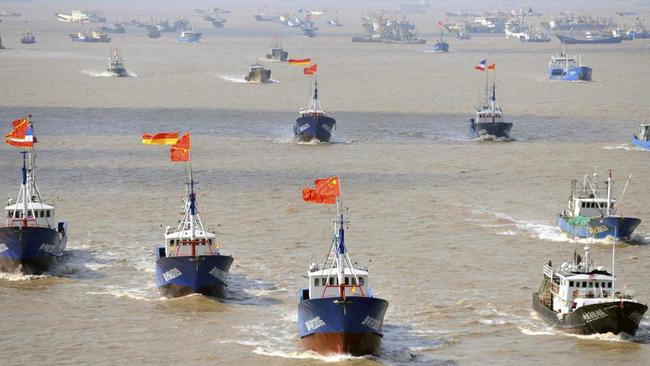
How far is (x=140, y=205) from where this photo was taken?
86.4 m

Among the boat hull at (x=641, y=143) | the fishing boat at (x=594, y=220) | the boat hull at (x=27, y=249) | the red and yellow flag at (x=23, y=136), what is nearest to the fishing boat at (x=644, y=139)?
the boat hull at (x=641, y=143)

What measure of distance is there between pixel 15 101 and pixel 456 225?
305ft

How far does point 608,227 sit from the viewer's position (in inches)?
2830

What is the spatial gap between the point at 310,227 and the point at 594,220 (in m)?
15.8

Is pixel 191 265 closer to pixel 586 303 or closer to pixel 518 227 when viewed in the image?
pixel 586 303

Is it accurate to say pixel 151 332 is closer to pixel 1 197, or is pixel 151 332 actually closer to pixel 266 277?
pixel 266 277

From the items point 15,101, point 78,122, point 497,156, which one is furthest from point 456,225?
point 15,101

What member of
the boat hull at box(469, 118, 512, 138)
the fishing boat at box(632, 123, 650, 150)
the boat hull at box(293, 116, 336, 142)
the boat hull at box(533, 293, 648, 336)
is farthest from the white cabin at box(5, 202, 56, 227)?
the fishing boat at box(632, 123, 650, 150)

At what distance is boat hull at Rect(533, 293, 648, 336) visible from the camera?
2116 inches

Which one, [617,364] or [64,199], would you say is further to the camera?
[64,199]

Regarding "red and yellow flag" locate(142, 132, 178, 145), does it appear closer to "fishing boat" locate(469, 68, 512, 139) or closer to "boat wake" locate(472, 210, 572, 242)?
"boat wake" locate(472, 210, 572, 242)

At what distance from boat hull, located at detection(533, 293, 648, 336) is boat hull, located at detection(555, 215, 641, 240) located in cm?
1697

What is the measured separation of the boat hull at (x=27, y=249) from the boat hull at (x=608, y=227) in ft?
84.8

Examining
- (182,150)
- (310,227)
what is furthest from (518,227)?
(182,150)
